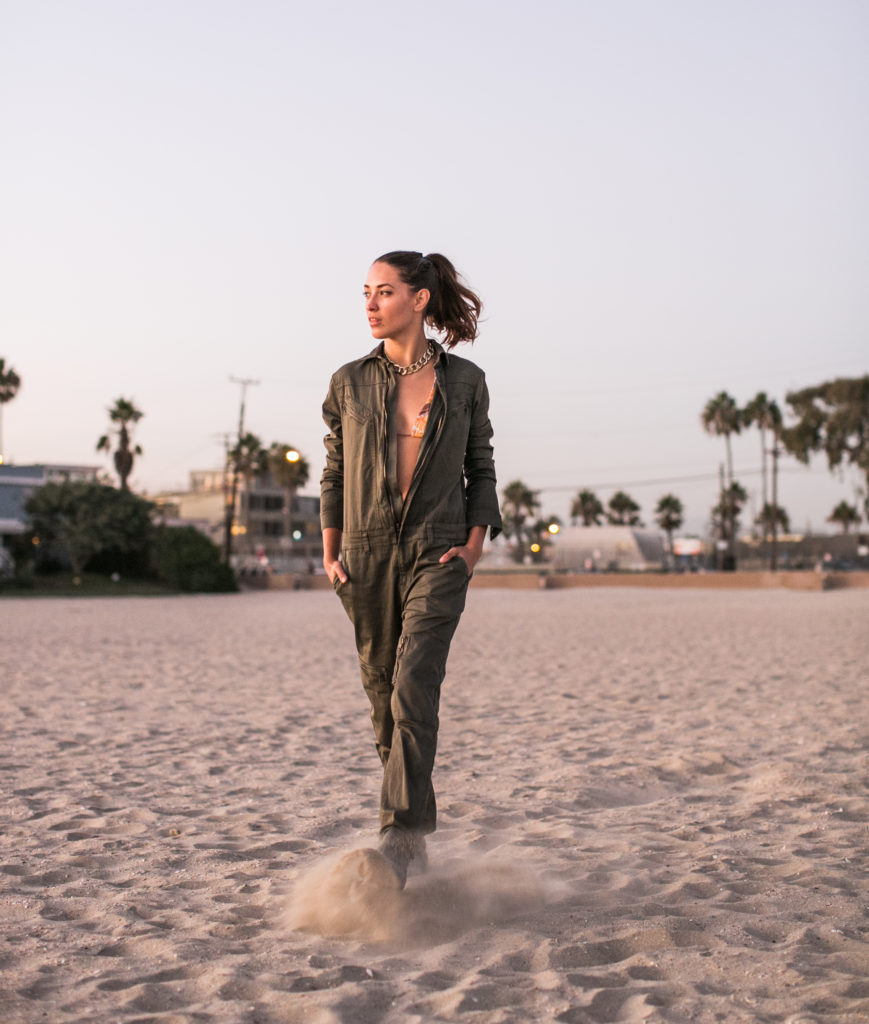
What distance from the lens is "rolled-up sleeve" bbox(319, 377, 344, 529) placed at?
3.65 m

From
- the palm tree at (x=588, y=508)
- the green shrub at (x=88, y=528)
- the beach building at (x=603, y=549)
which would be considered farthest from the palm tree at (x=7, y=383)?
the palm tree at (x=588, y=508)

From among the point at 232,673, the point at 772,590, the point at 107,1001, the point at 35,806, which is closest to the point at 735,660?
Answer: the point at 232,673

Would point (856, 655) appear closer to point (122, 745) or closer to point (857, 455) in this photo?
point (122, 745)

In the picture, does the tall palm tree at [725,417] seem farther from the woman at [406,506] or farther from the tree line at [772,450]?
the woman at [406,506]

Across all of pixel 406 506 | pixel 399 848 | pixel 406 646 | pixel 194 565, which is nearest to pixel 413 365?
pixel 406 506

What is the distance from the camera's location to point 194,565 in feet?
155

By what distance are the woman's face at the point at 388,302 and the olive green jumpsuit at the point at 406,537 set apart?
0.13 meters

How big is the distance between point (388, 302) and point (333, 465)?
1.88ft

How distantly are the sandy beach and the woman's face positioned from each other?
5.61 feet

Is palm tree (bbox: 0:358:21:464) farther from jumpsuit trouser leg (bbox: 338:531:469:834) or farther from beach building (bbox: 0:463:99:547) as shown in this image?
jumpsuit trouser leg (bbox: 338:531:469:834)

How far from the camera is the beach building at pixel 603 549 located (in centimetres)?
8144

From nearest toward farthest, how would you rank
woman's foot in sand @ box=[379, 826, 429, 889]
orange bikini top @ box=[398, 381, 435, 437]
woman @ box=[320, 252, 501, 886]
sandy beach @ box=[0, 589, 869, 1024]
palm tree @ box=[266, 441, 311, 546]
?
sandy beach @ box=[0, 589, 869, 1024], woman's foot in sand @ box=[379, 826, 429, 889], woman @ box=[320, 252, 501, 886], orange bikini top @ box=[398, 381, 435, 437], palm tree @ box=[266, 441, 311, 546]

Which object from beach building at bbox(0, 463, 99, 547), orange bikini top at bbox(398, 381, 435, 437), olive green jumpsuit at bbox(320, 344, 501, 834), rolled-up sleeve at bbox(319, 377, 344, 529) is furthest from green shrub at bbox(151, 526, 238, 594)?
orange bikini top at bbox(398, 381, 435, 437)

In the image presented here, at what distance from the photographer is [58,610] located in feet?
95.2
